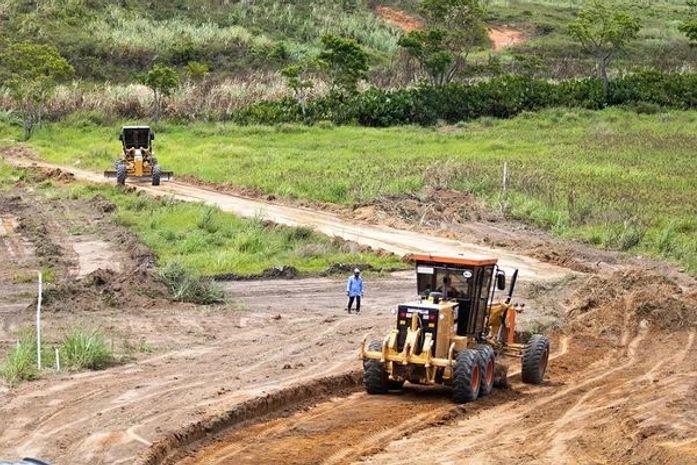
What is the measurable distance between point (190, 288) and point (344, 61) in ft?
144

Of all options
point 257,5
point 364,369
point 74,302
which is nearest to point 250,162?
point 74,302

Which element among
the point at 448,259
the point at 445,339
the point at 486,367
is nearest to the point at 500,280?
the point at 448,259

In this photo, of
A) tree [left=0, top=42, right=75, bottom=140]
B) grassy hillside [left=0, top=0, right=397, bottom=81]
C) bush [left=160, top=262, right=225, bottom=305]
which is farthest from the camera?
grassy hillside [left=0, top=0, right=397, bottom=81]

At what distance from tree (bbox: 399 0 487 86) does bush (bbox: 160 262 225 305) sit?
4330 centimetres

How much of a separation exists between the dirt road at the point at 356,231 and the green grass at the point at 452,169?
1660 mm

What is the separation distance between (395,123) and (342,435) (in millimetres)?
51572

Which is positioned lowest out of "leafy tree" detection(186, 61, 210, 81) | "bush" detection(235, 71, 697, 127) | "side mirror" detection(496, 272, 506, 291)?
"side mirror" detection(496, 272, 506, 291)

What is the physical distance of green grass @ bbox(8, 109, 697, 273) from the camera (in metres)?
35.2

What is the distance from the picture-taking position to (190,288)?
26.4m

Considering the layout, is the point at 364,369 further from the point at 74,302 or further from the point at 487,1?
the point at 487,1

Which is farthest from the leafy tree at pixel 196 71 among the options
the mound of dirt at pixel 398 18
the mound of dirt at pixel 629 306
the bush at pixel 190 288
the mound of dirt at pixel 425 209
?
the mound of dirt at pixel 629 306

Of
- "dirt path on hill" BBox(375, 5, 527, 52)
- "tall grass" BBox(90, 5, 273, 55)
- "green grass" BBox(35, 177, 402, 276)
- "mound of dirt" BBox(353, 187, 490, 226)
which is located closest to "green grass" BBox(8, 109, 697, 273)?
"green grass" BBox(35, 177, 402, 276)

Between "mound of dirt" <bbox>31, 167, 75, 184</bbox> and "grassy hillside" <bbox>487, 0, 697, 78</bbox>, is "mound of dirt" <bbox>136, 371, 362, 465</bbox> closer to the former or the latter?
"mound of dirt" <bbox>31, 167, 75, 184</bbox>

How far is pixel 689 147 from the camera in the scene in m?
54.9
